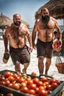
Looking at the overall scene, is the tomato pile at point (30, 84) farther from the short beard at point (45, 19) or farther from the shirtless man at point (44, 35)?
the short beard at point (45, 19)

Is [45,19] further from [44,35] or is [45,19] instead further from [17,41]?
[17,41]

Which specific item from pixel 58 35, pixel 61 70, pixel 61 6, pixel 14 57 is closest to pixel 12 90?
pixel 14 57

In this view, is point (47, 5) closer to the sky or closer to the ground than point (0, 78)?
closer to the sky

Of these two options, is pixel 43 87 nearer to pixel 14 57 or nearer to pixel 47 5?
pixel 14 57

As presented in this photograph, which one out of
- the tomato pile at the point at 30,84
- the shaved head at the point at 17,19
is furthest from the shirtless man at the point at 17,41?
the tomato pile at the point at 30,84

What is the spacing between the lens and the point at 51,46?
564cm

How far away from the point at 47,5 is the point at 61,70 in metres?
4.10

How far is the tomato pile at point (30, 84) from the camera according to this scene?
113 inches

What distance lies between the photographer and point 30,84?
310 cm

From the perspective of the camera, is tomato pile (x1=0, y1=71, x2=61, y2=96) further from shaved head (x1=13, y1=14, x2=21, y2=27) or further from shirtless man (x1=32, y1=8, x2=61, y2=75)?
shirtless man (x1=32, y1=8, x2=61, y2=75)

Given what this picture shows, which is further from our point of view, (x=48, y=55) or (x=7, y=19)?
(x=7, y=19)

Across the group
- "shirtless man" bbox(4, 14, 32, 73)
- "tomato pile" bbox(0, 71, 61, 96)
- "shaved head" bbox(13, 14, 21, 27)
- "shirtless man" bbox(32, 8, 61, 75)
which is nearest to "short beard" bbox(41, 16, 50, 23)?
"shirtless man" bbox(32, 8, 61, 75)

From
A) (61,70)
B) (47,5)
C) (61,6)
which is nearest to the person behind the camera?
(61,70)

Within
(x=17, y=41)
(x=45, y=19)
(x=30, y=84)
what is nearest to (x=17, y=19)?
(x=17, y=41)
